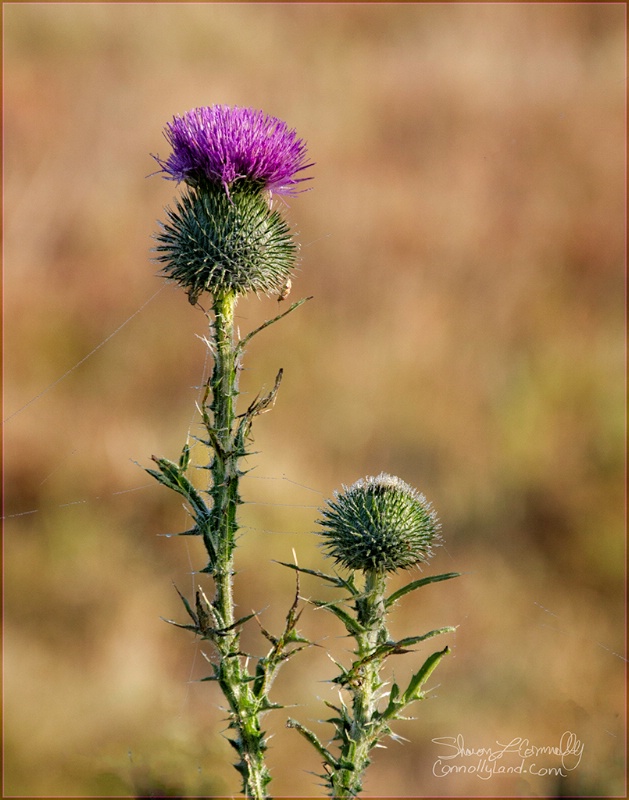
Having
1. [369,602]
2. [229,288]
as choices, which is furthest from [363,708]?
[229,288]

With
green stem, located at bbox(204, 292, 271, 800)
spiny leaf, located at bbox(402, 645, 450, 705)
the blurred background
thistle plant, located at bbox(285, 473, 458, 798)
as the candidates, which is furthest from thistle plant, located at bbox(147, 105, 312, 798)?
the blurred background

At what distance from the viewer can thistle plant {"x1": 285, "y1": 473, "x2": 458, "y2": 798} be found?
174cm

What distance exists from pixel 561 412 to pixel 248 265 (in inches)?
206

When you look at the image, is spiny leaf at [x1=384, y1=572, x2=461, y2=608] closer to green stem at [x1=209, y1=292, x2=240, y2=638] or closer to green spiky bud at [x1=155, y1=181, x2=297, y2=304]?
green stem at [x1=209, y1=292, x2=240, y2=638]

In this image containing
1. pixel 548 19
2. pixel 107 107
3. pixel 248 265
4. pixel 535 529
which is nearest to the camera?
pixel 248 265

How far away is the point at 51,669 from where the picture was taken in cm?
546

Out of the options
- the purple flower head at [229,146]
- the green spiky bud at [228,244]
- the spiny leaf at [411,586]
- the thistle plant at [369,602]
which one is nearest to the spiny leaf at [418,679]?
the thistle plant at [369,602]

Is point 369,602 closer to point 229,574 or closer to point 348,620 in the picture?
point 348,620

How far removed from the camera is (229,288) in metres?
2.22

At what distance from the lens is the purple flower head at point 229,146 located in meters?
2.14

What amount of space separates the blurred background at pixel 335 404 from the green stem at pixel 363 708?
1.54 metres

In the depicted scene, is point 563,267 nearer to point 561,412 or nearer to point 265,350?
point 561,412

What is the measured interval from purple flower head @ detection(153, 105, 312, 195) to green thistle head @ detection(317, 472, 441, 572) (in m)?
0.90

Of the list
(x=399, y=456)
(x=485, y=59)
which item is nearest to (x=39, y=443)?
(x=399, y=456)
